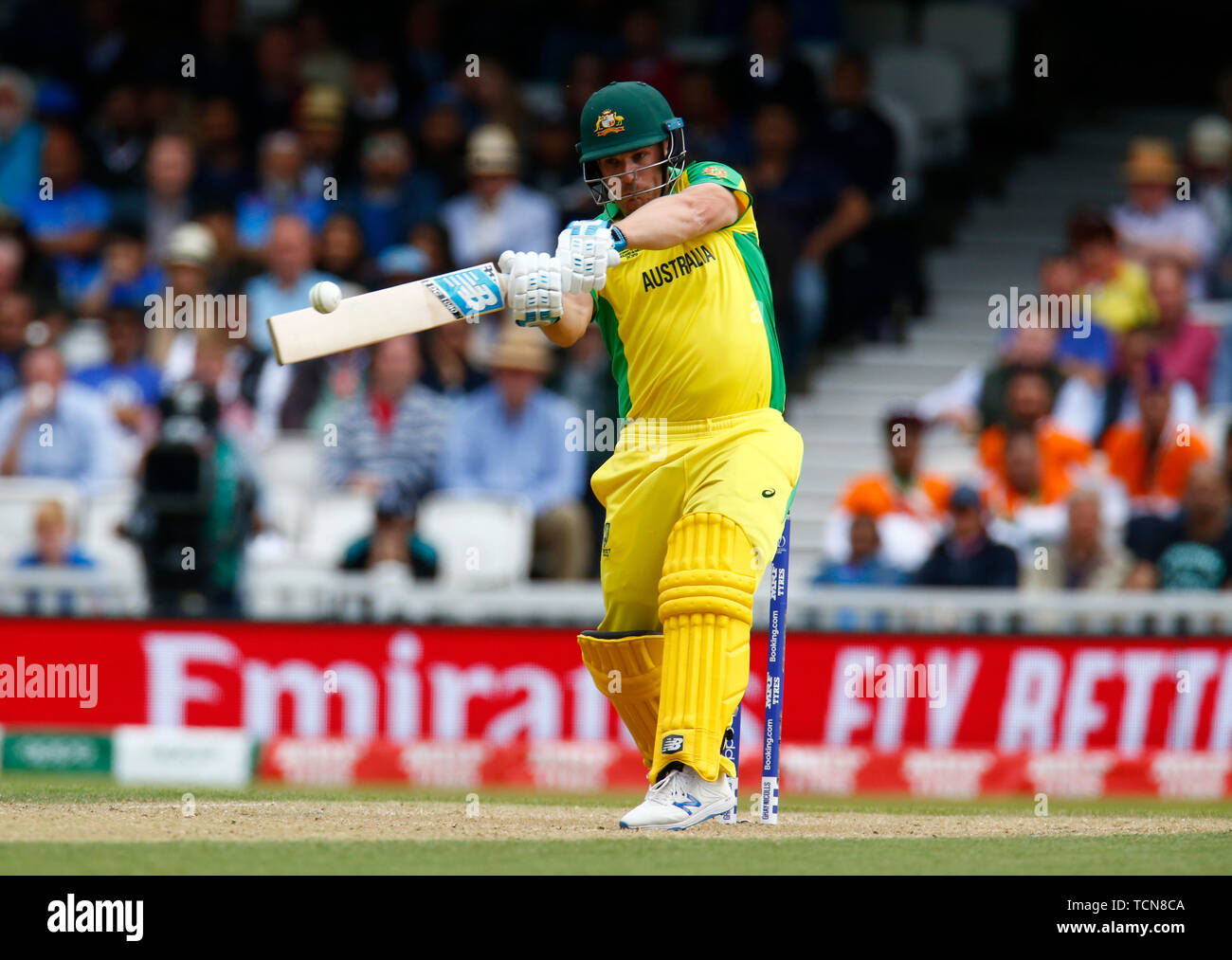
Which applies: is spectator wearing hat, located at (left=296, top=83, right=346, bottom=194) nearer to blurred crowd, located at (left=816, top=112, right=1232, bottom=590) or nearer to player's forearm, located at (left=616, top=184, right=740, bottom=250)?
blurred crowd, located at (left=816, top=112, right=1232, bottom=590)

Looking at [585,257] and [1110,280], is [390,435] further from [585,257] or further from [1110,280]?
[585,257]

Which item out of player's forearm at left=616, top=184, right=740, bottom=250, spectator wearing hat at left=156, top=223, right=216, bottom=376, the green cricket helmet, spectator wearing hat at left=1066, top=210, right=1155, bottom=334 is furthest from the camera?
spectator wearing hat at left=156, top=223, right=216, bottom=376

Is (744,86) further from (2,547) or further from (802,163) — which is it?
(2,547)

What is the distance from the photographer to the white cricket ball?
18.7 feet

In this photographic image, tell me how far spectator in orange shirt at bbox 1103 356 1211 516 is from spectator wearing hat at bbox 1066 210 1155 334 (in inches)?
32.0

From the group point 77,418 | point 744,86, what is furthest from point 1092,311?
point 77,418

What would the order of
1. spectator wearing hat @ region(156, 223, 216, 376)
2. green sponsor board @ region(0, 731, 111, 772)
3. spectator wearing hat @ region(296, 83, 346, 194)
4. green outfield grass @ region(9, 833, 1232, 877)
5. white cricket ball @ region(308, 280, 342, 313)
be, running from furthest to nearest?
spectator wearing hat @ region(296, 83, 346, 194) < spectator wearing hat @ region(156, 223, 216, 376) < green sponsor board @ region(0, 731, 111, 772) < white cricket ball @ region(308, 280, 342, 313) < green outfield grass @ region(9, 833, 1232, 877)

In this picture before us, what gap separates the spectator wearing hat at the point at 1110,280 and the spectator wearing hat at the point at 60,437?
6.00 meters

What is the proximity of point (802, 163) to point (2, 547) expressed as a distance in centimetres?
552

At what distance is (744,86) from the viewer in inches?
545

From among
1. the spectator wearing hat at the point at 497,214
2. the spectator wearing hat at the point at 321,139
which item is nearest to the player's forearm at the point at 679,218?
the spectator wearing hat at the point at 497,214

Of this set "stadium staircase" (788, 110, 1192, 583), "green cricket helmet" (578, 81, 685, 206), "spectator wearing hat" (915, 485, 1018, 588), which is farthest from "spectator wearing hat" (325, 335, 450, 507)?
"green cricket helmet" (578, 81, 685, 206)

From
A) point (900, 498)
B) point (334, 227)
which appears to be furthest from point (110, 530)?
point (900, 498)

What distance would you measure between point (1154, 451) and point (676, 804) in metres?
6.23
